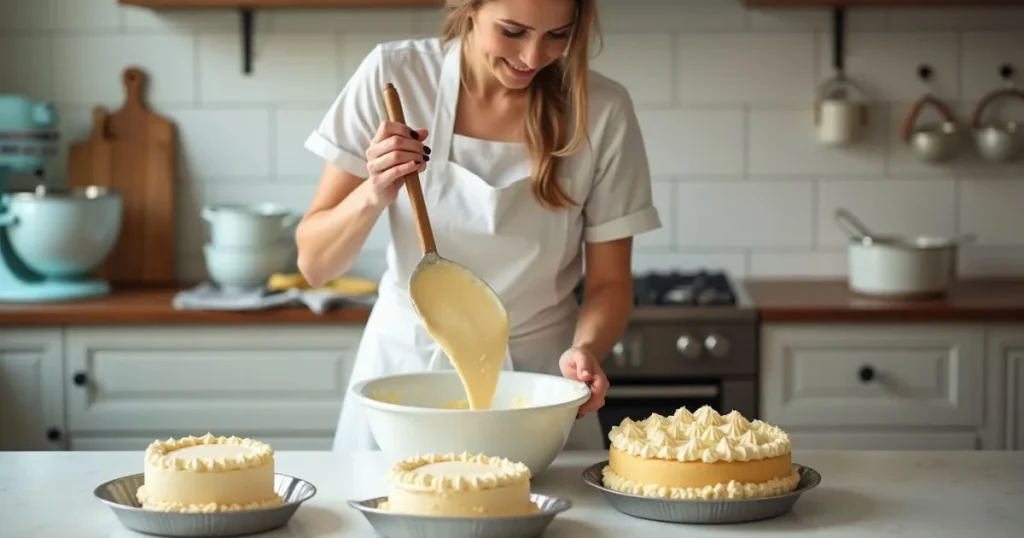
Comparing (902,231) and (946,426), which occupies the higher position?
(902,231)

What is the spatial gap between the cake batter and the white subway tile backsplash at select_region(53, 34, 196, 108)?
1859 mm

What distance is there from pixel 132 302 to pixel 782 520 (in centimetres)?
192

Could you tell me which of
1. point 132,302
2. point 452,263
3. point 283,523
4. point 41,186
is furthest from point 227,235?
point 283,523

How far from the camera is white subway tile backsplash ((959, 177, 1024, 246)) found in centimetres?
324

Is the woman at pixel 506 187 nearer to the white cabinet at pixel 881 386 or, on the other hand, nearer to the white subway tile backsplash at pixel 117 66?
the white cabinet at pixel 881 386

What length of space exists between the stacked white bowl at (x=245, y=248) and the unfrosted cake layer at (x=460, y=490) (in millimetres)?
1782

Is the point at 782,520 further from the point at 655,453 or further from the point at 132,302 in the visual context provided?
the point at 132,302

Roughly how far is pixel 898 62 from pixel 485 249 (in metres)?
1.64

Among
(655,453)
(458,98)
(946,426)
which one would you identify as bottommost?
(946,426)

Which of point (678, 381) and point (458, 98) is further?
point (678, 381)

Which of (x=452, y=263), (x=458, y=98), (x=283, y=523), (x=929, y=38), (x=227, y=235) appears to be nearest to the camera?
(x=283, y=523)

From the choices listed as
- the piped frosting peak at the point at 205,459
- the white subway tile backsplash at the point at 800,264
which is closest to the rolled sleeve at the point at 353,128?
the piped frosting peak at the point at 205,459

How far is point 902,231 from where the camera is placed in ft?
10.7

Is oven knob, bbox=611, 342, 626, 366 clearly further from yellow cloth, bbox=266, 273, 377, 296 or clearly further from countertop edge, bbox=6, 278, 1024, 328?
yellow cloth, bbox=266, 273, 377, 296
